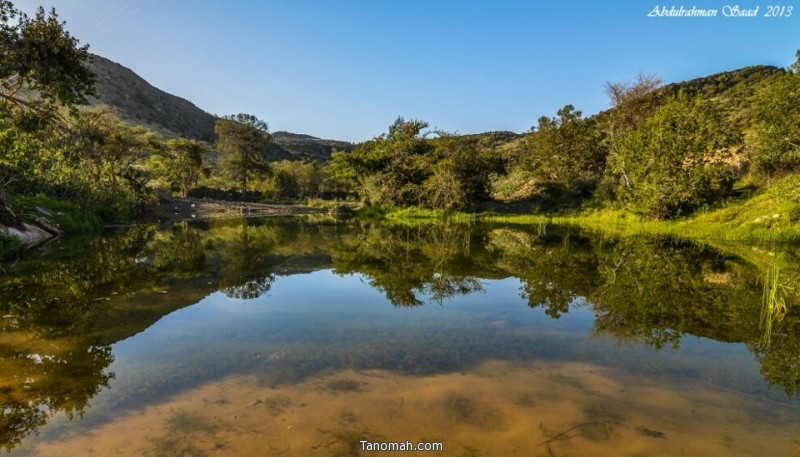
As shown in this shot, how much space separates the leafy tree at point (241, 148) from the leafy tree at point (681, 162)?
5233 centimetres

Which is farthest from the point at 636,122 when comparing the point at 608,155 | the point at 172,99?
the point at 172,99

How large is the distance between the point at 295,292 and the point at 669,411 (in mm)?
8212

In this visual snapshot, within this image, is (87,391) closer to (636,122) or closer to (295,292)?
(295,292)

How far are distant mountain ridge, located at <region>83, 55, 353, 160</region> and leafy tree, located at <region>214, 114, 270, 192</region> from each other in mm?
60162

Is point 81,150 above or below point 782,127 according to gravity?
below

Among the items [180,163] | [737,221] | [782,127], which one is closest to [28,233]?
[737,221]

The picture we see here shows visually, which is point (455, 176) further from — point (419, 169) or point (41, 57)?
point (41, 57)

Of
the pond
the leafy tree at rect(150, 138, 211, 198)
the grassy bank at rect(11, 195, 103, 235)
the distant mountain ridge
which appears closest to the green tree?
the pond

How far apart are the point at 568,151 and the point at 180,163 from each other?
4535 centimetres

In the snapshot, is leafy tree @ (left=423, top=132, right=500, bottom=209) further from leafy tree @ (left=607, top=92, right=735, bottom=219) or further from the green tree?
the green tree

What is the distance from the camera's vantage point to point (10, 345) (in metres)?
6.62

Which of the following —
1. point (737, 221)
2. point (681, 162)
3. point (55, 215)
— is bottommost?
point (55, 215)

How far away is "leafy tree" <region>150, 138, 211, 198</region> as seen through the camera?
179ft

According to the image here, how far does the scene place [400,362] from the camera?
6.12 m
